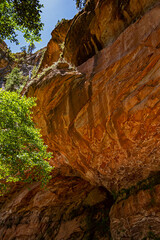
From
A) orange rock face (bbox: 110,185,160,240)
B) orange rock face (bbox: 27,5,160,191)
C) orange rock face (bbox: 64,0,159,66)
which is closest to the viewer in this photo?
orange rock face (bbox: 110,185,160,240)

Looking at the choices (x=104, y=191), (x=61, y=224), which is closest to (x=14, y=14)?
(x=104, y=191)

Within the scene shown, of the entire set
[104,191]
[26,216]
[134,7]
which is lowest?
[104,191]

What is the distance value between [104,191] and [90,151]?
4639 millimetres

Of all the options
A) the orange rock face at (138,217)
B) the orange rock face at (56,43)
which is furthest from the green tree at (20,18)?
the orange rock face at (138,217)

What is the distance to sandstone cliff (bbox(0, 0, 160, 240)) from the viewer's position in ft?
23.8

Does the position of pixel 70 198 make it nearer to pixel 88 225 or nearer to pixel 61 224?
pixel 61 224

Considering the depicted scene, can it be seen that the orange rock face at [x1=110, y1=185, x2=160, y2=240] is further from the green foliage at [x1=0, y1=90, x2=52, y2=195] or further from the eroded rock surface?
the green foliage at [x1=0, y1=90, x2=52, y2=195]

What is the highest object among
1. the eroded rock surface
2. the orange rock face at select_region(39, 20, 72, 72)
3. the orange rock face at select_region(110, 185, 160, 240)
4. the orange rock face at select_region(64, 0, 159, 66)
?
the orange rock face at select_region(39, 20, 72, 72)

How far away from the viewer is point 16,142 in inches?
330

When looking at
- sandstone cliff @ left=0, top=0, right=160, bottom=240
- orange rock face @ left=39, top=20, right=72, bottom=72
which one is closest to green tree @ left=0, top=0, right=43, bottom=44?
sandstone cliff @ left=0, top=0, right=160, bottom=240

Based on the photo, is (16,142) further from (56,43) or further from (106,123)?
(56,43)

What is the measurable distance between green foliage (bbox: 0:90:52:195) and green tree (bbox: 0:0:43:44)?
310cm

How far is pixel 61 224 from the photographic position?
12.3 meters

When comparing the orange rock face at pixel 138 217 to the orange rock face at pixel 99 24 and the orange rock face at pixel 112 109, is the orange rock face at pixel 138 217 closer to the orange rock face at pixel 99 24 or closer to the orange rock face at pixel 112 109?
the orange rock face at pixel 112 109
